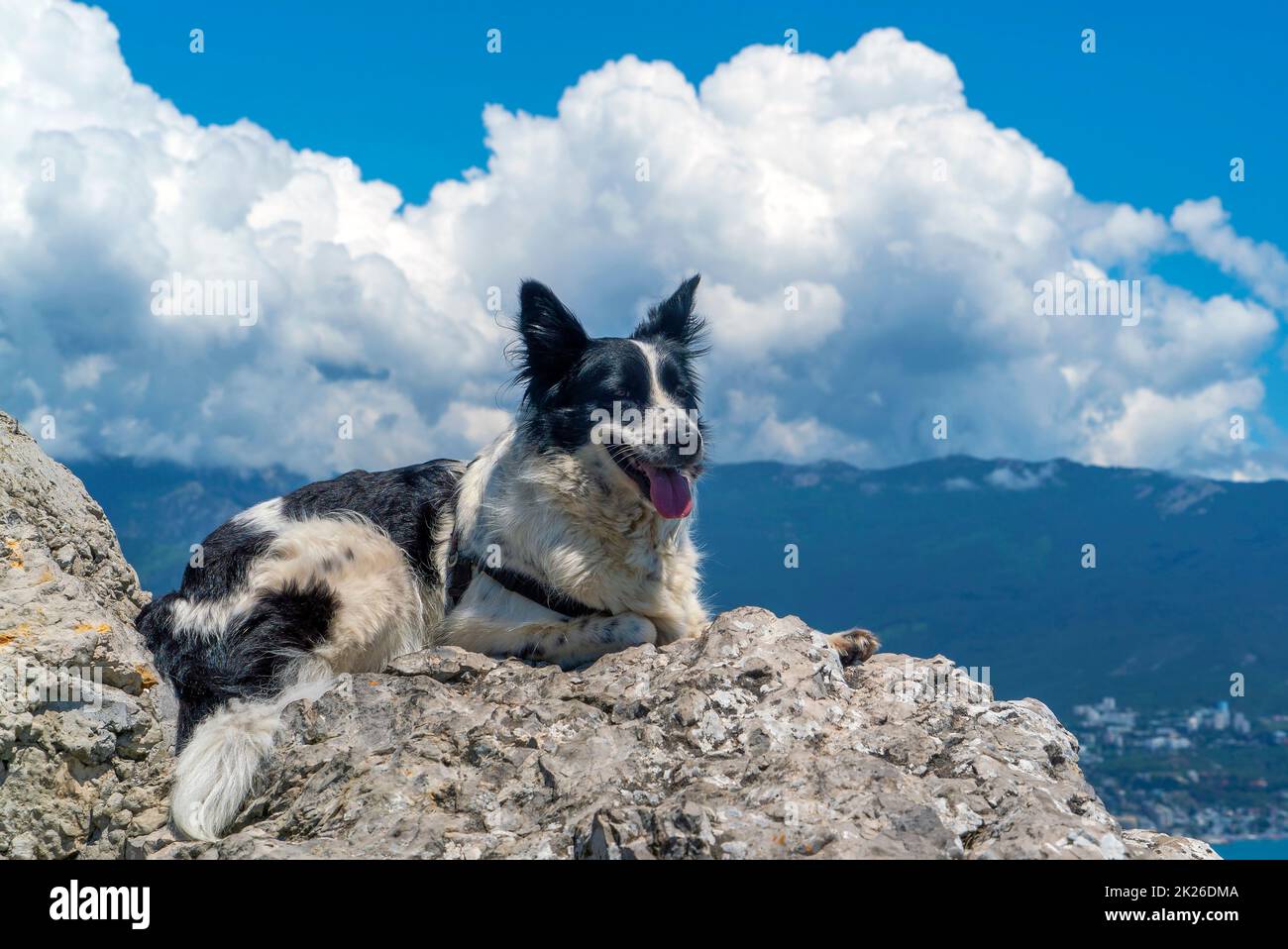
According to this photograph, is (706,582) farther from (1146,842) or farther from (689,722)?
(1146,842)

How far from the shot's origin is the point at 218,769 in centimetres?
605

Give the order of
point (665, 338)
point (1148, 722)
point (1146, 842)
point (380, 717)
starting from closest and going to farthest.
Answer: point (1146, 842) → point (380, 717) → point (665, 338) → point (1148, 722)

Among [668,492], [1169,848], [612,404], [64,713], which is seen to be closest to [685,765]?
[1169,848]

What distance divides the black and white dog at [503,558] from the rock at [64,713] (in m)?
0.59

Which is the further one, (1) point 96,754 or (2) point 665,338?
(2) point 665,338

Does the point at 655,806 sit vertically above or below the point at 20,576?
below

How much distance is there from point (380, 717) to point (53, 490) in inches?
126

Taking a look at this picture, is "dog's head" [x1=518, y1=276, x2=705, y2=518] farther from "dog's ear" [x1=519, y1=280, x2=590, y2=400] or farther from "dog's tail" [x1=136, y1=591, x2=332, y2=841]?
"dog's tail" [x1=136, y1=591, x2=332, y2=841]

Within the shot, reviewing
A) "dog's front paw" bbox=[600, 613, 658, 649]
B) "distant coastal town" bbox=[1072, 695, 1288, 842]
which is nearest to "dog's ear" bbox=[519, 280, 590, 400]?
"dog's front paw" bbox=[600, 613, 658, 649]

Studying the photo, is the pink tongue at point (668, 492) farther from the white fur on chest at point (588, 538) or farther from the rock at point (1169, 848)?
the rock at point (1169, 848)

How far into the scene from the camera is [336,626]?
7414 mm

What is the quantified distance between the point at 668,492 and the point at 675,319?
1.86 meters

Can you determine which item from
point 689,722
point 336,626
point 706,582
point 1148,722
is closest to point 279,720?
point 336,626

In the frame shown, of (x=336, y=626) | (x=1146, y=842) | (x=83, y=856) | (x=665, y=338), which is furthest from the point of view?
(x=665, y=338)
